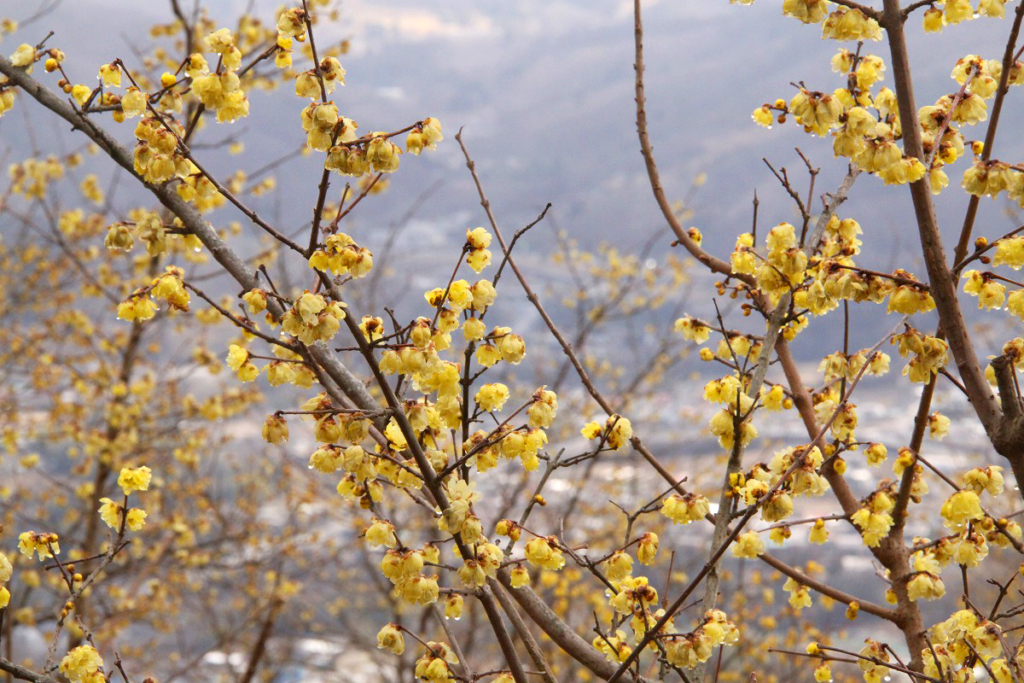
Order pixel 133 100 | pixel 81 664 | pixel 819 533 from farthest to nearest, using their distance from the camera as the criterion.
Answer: pixel 819 533, pixel 133 100, pixel 81 664

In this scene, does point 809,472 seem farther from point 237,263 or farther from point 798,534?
point 798,534

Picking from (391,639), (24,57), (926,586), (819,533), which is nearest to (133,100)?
(24,57)

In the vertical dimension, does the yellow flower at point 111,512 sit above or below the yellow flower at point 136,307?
below

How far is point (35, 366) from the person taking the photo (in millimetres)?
7723

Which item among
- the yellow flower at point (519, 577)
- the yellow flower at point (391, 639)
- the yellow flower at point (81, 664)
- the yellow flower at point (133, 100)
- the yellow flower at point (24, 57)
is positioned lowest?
the yellow flower at point (81, 664)

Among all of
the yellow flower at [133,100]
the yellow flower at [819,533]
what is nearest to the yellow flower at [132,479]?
the yellow flower at [133,100]

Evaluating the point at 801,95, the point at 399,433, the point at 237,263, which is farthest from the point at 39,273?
the point at 801,95

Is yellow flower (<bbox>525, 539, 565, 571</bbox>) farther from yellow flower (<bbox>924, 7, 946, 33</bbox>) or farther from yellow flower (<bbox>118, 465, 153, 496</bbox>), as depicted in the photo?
yellow flower (<bbox>924, 7, 946, 33</bbox>)

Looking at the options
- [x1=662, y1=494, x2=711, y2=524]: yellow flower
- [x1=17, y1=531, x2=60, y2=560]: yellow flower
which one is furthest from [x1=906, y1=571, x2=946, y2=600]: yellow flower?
[x1=17, y1=531, x2=60, y2=560]: yellow flower

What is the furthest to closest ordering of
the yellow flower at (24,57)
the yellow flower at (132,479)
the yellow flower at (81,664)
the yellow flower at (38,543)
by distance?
the yellow flower at (24,57) < the yellow flower at (132,479) < the yellow flower at (38,543) < the yellow flower at (81,664)

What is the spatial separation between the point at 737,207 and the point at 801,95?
96.4ft

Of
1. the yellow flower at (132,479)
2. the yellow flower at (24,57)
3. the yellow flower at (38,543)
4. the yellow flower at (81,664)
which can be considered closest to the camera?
the yellow flower at (81,664)

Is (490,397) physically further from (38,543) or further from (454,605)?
(38,543)

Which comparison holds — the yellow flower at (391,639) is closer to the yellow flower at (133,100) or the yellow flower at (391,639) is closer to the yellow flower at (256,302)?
the yellow flower at (256,302)
